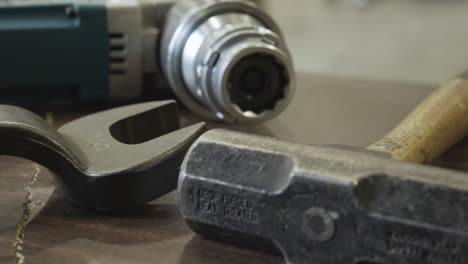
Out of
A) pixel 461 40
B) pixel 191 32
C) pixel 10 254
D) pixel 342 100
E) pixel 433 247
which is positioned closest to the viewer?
pixel 433 247

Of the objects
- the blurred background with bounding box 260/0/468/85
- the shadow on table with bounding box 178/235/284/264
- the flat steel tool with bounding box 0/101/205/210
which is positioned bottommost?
the blurred background with bounding box 260/0/468/85

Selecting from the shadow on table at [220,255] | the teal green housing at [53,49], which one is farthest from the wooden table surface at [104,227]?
the teal green housing at [53,49]

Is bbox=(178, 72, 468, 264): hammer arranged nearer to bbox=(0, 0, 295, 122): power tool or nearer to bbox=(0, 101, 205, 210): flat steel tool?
bbox=(0, 101, 205, 210): flat steel tool

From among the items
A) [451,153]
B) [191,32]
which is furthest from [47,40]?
[451,153]

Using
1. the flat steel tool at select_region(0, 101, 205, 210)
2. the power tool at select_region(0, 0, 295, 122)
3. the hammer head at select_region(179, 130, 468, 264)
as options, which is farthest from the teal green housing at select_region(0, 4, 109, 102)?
the hammer head at select_region(179, 130, 468, 264)

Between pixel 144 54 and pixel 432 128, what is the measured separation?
0.48 m

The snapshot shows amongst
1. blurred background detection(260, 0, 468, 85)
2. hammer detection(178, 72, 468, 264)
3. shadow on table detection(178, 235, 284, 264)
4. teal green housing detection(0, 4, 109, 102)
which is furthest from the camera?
blurred background detection(260, 0, 468, 85)

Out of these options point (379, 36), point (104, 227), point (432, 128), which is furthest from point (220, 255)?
point (379, 36)

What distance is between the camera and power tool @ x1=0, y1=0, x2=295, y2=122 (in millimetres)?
841

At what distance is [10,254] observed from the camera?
0.56m

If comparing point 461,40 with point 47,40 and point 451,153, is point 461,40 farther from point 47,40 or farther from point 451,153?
point 47,40

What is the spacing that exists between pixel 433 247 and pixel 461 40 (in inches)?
59.8

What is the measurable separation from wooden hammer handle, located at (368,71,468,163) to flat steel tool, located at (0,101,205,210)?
205 mm

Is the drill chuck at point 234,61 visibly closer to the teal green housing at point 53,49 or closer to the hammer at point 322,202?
the teal green housing at point 53,49
